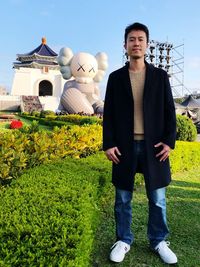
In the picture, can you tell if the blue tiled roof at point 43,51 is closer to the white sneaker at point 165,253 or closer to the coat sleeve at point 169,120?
the coat sleeve at point 169,120

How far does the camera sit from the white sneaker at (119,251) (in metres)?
2.50

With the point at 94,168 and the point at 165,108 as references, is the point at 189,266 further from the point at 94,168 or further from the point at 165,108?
the point at 94,168

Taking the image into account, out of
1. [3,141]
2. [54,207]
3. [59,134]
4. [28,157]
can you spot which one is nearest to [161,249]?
[54,207]

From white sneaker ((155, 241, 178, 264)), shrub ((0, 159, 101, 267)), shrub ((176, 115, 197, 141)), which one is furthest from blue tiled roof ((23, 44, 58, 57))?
white sneaker ((155, 241, 178, 264))

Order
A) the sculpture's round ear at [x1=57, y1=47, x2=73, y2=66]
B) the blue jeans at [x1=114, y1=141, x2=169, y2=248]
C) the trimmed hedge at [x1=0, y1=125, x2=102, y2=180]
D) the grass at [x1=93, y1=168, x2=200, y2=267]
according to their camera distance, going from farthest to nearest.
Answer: the sculpture's round ear at [x1=57, y1=47, x2=73, y2=66]
the trimmed hedge at [x1=0, y1=125, x2=102, y2=180]
the grass at [x1=93, y1=168, x2=200, y2=267]
the blue jeans at [x1=114, y1=141, x2=169, y2=248]

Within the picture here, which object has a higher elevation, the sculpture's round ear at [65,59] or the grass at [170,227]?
the sculpture's round ear at [65,59]

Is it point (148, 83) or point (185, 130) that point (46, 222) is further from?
point (185, 130)

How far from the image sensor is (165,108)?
2.44 meters

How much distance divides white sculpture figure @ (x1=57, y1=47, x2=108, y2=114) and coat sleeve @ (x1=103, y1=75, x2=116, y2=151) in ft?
40.1

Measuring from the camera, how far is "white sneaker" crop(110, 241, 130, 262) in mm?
2498

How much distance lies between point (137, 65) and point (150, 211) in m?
1.15

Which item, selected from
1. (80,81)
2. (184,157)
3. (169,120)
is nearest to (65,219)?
(169,120)

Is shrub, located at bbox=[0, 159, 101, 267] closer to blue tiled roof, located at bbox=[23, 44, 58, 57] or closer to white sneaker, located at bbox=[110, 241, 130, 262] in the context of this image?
white sneaker, located at bbox=[110, 241, 130, 262]

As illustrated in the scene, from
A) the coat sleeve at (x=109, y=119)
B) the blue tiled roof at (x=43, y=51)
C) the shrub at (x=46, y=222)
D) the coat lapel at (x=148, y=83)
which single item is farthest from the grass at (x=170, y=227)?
the blue tiled roof at (x=43, y=51)
